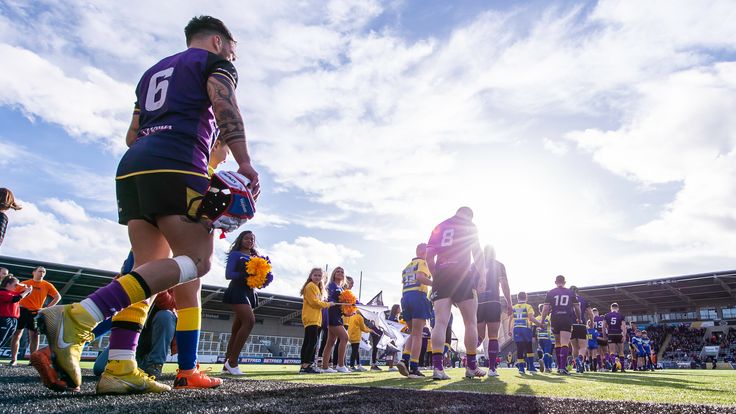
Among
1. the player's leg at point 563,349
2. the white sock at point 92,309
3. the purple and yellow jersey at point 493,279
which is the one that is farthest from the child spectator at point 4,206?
the player's leg at point 563,349

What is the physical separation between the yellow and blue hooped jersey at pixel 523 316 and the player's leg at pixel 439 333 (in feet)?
22.1

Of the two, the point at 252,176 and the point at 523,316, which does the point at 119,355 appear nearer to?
the point at 252,176

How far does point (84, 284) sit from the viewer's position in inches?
1071

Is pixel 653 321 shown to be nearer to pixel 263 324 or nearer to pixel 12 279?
pixel 263 324

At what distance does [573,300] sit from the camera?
10102 mm

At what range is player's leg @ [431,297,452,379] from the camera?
5.47 metres

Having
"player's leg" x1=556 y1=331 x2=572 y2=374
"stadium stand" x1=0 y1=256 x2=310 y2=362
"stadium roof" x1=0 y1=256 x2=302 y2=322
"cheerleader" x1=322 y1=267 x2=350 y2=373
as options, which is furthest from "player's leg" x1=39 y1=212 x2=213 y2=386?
"stadium roof" x1=0 y1=256 x2=302 y2=322

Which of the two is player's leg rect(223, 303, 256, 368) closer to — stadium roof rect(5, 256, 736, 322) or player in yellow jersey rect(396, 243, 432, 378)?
player in yellow jersey rect(396, 243, 432, 378)

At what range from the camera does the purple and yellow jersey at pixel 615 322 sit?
14.4 m

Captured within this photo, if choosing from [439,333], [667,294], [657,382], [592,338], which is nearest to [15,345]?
[439,333]

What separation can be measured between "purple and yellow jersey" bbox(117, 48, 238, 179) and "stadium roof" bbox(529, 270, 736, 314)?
40815 millimetres

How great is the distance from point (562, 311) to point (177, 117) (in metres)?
9.81

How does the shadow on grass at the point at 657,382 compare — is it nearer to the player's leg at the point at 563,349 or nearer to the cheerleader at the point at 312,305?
the player's leg at the point at 563,349

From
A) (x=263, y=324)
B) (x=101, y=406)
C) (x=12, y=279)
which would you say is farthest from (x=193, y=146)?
(x=263, y=324)
